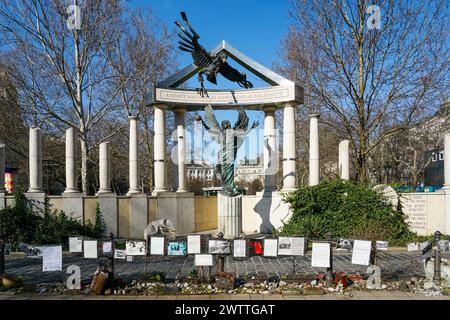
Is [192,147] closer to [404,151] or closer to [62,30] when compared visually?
[62,30]

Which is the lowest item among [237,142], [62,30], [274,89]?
[237,142]

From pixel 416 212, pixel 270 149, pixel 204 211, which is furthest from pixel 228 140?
pixel 416 212

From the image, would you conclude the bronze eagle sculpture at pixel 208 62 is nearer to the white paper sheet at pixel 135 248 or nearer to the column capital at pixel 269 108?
the column capital at pixel 269 108

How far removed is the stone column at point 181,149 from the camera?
20062 millimetres

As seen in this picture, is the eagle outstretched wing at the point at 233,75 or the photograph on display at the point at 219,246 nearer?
the photograph on display at the point at 219,246

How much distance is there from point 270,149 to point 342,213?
5.51 m

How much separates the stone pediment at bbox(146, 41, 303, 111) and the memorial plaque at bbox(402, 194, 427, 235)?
6577 mm

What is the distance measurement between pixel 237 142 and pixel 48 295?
361 inches

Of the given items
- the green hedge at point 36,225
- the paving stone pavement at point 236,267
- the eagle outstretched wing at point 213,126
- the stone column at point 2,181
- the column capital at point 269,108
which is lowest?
the paving stone pavement at point 236,267

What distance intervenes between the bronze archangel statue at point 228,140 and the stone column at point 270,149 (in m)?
4.07

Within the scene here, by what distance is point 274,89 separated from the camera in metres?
18.3

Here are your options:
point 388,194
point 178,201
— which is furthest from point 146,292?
point 388,194

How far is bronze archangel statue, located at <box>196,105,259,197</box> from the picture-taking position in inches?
608

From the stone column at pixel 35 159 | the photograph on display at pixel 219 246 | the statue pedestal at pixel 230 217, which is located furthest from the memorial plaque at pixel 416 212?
the stone column at pixel 35 159
